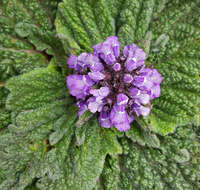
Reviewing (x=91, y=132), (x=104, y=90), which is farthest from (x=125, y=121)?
(x=91, y=132)

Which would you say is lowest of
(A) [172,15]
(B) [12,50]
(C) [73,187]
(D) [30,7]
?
(C) [73,187]

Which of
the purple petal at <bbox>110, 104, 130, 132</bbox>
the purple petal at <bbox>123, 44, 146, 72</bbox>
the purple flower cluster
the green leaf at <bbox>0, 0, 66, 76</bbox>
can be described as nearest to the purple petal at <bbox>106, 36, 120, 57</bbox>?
the purple flower cluster

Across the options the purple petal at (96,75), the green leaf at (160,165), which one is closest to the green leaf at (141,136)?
the green leaf at (160,165)

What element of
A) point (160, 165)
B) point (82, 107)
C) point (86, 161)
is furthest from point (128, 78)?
point (160, 165)

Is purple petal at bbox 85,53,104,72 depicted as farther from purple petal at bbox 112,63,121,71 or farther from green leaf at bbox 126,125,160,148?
green leaf at bbox 126,125,160,148

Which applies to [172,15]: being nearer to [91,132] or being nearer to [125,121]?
[125,121]

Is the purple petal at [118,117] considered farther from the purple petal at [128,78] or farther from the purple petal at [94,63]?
the purple petal at [94,63]
